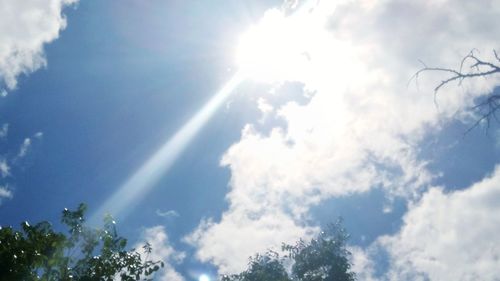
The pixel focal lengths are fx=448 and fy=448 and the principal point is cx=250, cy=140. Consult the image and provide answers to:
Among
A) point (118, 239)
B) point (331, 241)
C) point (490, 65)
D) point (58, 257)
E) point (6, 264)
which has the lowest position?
point (490, 65)

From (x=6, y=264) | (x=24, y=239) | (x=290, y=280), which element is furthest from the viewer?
(x=290, y=280)

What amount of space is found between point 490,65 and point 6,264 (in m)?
14.8

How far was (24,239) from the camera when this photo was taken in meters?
15.4

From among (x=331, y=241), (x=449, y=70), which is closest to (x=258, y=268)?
(x=331, y=241)

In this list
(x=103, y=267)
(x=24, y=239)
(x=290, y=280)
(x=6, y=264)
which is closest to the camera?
(x=6, y=264)

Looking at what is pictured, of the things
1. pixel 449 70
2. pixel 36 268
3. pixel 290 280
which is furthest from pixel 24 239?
pixel 290 280

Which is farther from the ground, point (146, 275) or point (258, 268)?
point (258, 268)

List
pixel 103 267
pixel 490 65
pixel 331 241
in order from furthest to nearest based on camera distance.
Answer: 1. pixel 331 241
2. pixel 103 267
3. pixel 490 65

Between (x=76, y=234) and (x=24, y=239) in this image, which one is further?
(x=76, y=234)

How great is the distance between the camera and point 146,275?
17625mm

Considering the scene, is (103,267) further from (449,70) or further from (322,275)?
(322,275)

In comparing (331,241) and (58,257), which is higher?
(331,241)

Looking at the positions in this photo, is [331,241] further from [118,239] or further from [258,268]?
[118,239]

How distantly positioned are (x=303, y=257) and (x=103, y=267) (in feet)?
79.1
